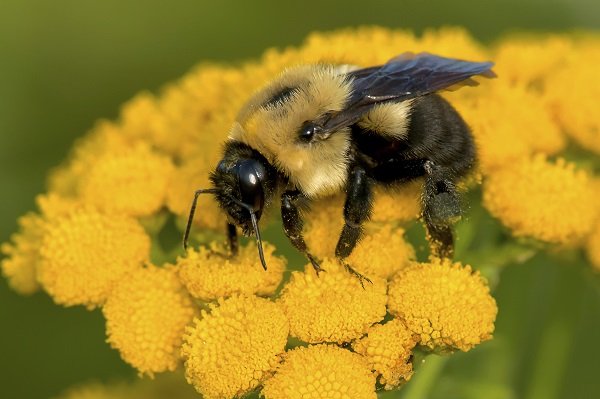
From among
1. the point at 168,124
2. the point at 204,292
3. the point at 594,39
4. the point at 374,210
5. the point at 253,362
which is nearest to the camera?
the point at 253,362

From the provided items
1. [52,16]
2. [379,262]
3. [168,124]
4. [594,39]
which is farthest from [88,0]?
[379,262]

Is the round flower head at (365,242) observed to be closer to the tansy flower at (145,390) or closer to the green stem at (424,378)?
the green stem at (424,378)

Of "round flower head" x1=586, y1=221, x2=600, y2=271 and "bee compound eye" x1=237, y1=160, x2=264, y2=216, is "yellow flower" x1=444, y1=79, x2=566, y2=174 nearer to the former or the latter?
"round flower head" x1=586, y1=221, x2=600, y2=271

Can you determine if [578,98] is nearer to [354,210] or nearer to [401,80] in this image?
[401,80]

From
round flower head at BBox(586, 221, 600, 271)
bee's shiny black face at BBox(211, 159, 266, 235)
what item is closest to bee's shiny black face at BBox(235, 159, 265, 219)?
bee's shiny black face at BBox(211, 159, 266, 235)

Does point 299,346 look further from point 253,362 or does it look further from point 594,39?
point 594,39

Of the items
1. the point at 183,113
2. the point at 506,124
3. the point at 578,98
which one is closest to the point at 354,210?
the point at 506,124

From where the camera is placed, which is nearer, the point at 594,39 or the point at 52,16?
the point at 594,39
